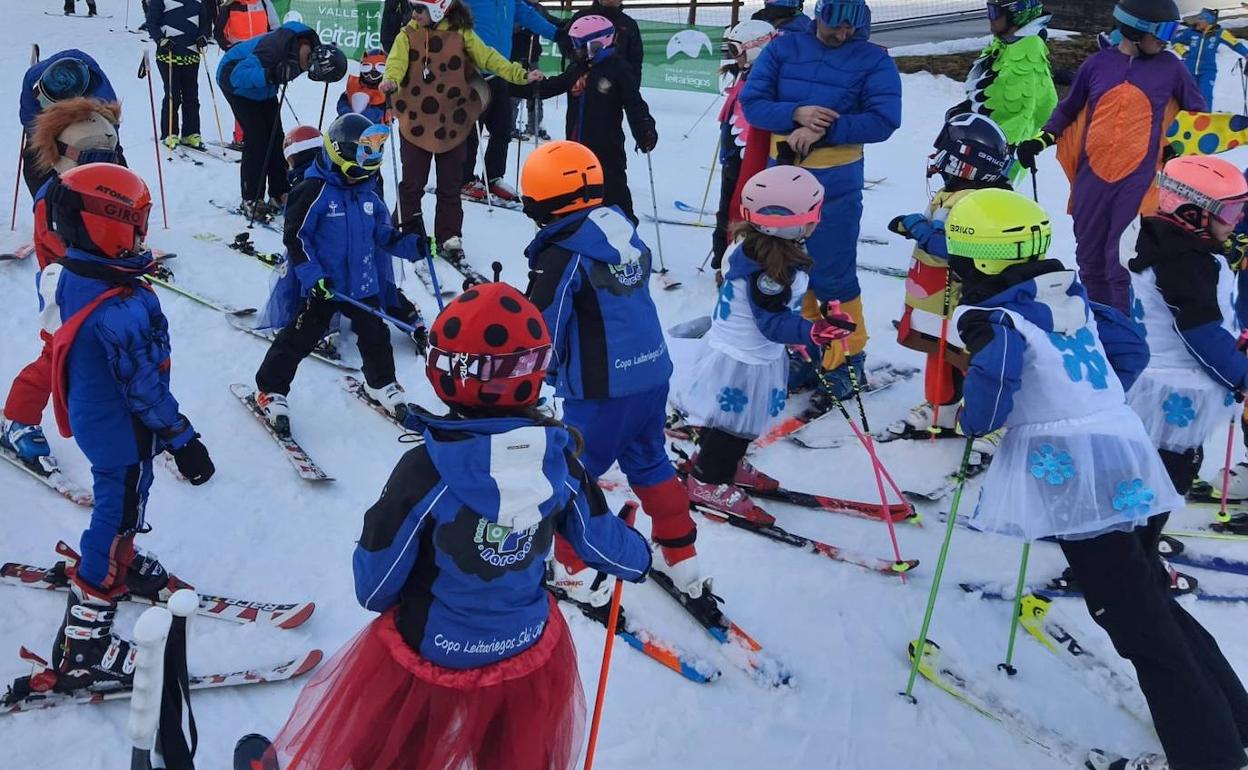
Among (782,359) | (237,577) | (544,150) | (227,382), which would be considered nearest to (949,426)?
(782,359)

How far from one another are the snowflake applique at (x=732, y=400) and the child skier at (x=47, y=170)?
9.29 ft

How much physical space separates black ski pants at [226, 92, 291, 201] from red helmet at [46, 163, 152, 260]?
15.9 ft

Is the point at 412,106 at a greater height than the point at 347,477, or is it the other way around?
the point at 412,106

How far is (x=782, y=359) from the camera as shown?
4234 mm

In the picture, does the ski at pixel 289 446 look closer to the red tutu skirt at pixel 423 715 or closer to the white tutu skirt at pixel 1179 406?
the red tutu skirt at pixel 423 715

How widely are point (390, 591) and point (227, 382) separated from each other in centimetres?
394

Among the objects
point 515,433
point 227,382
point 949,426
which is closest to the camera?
point 515,433

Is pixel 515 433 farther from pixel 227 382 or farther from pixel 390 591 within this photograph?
pixel 227 382

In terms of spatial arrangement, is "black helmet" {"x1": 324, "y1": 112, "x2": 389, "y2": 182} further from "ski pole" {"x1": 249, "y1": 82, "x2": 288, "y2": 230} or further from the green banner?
the green banner

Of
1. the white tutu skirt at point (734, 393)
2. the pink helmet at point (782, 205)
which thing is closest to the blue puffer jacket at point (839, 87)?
the pink helmet at point (782, 205)

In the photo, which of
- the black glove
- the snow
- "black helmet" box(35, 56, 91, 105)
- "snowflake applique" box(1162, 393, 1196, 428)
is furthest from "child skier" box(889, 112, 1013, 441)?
"black helmet" box(35, 56, 91, 105)

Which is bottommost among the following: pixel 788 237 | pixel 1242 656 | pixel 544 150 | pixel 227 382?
pixel 227 382

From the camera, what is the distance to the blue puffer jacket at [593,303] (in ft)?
11.6

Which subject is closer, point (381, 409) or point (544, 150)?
point (544, 150)
